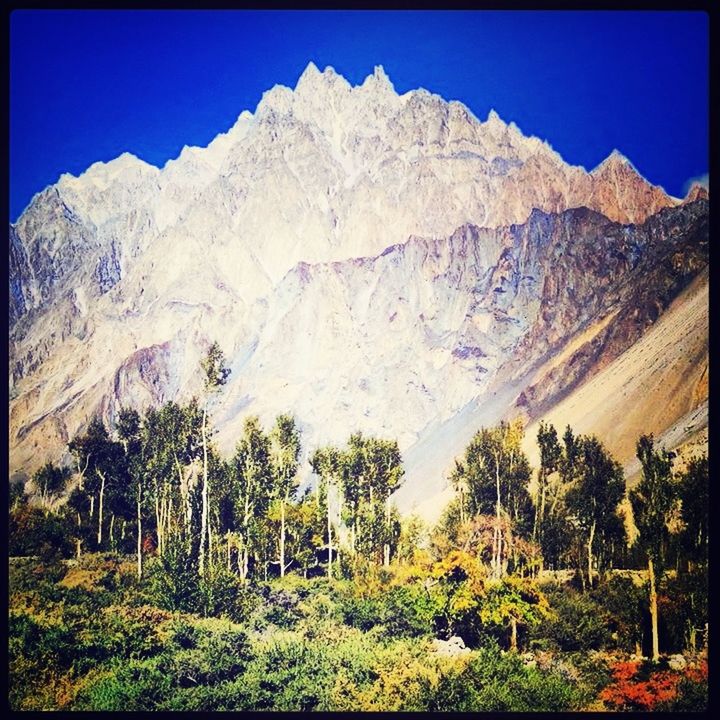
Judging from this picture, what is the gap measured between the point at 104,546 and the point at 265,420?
4.60ft

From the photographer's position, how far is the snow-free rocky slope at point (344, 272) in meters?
6.54

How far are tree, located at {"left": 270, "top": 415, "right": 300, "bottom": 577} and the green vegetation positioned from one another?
0.01 metres

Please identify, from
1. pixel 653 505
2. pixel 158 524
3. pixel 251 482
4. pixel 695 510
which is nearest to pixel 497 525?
pixel 653 505

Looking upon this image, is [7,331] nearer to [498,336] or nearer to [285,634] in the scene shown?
[285,634]

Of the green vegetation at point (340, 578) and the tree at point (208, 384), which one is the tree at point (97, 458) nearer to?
the green vegetation at point (340, 578)

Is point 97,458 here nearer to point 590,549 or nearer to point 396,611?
point 396,611

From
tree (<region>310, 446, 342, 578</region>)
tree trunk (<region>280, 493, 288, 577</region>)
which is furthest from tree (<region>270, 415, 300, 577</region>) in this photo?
tree (<region>310, 446, 342, 578</region>)

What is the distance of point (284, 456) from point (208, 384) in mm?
728

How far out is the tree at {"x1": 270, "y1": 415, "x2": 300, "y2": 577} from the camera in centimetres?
672

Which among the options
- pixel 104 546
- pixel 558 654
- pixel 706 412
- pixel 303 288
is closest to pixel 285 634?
pixel 104 546

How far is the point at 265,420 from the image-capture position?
22.0ft

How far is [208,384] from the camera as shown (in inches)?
264

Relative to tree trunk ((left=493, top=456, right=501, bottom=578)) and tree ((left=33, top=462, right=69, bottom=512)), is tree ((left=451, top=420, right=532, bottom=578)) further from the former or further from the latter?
tree ((left=33, top=462, right=69, bottom=512))

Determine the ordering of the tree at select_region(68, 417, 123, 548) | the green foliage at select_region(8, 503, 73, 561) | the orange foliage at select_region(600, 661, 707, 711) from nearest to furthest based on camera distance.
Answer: the orange foliage at select_region(600, 661, 707, 711)
the green foliage at select_region(8, 503, 73, 561)
the tree at select_region(68, 417, 123, 548)
